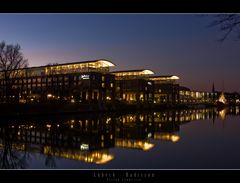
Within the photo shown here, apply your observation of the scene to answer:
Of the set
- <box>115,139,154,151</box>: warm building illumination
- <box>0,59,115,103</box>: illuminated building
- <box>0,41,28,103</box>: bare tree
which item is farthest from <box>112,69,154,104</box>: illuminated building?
<box>115,139,154,151</box>: warm building illumination

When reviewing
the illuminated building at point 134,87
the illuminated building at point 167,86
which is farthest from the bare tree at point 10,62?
the illuminated building at point 134,87

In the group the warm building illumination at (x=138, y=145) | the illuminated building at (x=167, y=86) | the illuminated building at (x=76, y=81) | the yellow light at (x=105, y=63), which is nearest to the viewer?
the warm building illumination at (x=138, y=145)

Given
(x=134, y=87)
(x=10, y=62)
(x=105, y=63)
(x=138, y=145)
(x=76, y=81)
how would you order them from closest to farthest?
1. (x=138, y=145)
2. (x=10, y=62)
3. (x=76, y=81)
4. (x=105, y=63)
5. (x=134, y=87)

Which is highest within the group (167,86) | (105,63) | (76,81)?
(105,63)

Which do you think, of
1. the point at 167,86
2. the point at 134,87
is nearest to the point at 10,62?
the point at 167,86

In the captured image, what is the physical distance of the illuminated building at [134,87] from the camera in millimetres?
44603

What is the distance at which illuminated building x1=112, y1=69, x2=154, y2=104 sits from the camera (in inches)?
1756

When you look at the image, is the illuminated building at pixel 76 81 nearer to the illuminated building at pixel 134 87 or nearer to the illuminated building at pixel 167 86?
the illuminated building at pixel 134 87

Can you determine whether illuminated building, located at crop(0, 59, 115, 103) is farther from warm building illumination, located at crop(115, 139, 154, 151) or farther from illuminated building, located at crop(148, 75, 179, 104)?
warm building illumination, located at crop(115, 139, 154, 151)

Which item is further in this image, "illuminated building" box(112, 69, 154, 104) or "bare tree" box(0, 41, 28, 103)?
"illuminated building" box(112, 69, 154, 104)

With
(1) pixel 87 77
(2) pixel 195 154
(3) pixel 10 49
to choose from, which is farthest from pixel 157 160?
(1) pixel 87 77

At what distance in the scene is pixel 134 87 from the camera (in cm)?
4550

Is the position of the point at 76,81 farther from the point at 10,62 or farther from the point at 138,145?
the point at 138,145
